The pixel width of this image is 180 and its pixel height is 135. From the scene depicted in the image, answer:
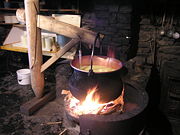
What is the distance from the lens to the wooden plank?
2589 mm

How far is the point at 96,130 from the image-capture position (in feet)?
5.82

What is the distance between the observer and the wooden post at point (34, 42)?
2.32 meters

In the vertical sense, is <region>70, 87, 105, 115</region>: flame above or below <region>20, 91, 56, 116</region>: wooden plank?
above

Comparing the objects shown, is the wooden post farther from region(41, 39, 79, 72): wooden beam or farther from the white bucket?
the white bucket

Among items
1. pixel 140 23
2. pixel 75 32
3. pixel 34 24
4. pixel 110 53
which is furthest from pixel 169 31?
pixel 34 24

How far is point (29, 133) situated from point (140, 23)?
8.17 ft

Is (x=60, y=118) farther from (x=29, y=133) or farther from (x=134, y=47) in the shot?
(x=134, y=47)

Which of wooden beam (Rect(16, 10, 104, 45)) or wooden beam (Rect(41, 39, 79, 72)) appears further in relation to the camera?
wooden beam (Rect(41, 39, 79, 72))

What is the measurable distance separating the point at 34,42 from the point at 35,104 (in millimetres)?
918

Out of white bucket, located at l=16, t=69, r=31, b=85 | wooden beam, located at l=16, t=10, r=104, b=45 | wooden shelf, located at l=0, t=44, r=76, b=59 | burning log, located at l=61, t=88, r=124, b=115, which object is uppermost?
wooden beam, located at l=16, t=10, r=104, b=45

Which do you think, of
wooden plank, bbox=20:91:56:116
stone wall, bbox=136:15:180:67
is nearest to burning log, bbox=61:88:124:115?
wooden plank, bbox=20:91:56:116

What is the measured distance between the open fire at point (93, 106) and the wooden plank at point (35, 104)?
605 millimetres

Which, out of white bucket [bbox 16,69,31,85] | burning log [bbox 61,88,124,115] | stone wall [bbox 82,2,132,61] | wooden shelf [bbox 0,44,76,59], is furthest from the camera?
wooden shelf [bbox 0,44,76,59]

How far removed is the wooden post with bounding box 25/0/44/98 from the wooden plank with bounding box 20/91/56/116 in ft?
0.47
